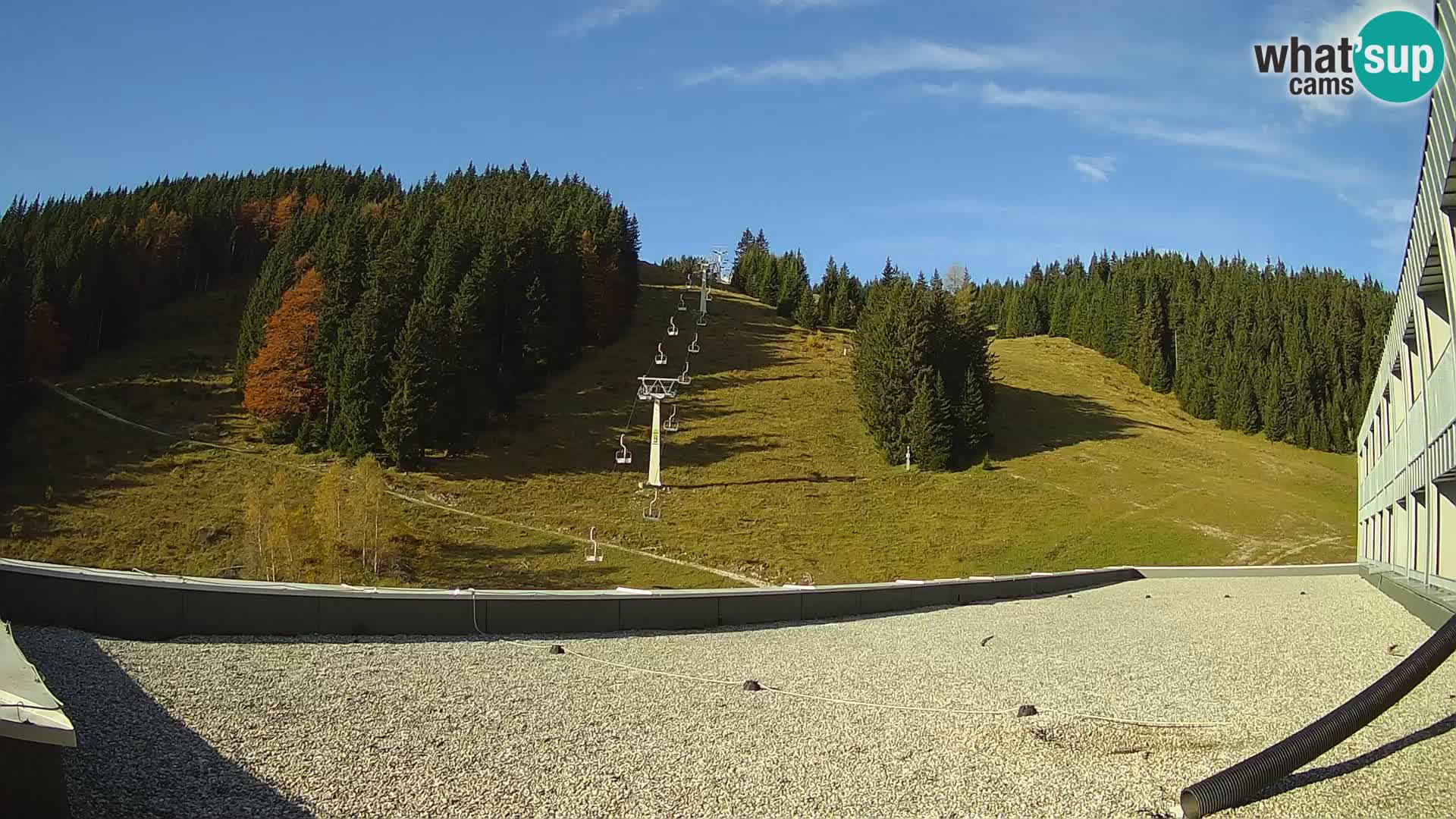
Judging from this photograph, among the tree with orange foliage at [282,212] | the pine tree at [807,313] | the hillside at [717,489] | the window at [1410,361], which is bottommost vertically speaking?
the hillside at [717,489]

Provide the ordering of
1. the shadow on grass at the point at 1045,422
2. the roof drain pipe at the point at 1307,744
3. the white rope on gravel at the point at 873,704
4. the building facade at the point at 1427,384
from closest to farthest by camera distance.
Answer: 1. the roof drain pipe at the point at 1307,744
2. the white rope on gravel at the point at 873,704
3. the building facade at the point at 1427,384
4. the shadow on grass at the point at 1045,422

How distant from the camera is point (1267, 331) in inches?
3642

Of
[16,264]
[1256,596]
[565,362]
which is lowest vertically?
[1256,596]

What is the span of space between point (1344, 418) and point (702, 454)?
53.2 metres

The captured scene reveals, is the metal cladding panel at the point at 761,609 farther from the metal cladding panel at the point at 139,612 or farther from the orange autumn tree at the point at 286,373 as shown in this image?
the orange autumn tree at the point at 286,373

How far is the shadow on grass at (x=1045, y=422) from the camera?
204 feet

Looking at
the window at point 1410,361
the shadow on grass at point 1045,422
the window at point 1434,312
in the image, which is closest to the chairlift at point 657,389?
the shadow on grass at point 1045,422

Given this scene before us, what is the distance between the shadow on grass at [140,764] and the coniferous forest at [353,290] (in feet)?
139

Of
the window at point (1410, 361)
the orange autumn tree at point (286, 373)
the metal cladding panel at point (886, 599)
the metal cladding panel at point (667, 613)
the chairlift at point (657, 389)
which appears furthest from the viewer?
the orange autumn tree at point (286, 373)

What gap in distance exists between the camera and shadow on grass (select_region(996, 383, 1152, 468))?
6203cm

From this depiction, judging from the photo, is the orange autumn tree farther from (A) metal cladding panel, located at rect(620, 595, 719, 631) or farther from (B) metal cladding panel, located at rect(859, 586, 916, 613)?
(A) metal cladding panel, located at rect(620, 595, 719, 631)

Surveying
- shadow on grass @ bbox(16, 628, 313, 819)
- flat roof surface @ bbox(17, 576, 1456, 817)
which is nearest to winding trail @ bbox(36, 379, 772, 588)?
flat roof surface @ bbox(17, 576, 1456, 817)

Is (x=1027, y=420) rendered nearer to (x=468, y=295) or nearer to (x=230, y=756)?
(x=468, y=295)

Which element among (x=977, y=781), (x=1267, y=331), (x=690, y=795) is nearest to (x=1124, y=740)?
(x=977, y=781)
